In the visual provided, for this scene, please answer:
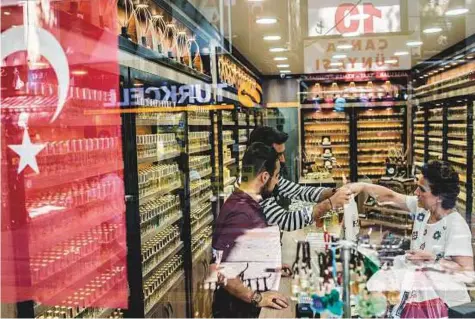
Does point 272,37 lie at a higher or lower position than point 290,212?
higher

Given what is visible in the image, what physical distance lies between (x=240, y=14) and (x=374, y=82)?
3.59ft

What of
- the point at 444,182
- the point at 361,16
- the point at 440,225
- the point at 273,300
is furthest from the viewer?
the point at 361,16

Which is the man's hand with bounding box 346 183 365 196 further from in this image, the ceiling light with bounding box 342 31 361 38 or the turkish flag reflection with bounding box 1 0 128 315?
the turkish flag reflection with bounding box 1 0 128 315

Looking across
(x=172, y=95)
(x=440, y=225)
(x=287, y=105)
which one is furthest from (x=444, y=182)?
(x=172, y=95)

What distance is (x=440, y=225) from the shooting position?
2447mm

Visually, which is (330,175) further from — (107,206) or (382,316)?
(107,206)

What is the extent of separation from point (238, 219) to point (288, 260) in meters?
0.39

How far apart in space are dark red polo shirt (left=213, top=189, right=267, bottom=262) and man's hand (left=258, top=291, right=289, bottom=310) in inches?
12.0

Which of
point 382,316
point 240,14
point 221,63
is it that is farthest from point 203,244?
point 382,316

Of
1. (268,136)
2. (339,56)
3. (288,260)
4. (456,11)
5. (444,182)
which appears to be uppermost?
(456,11)

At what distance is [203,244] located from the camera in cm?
450

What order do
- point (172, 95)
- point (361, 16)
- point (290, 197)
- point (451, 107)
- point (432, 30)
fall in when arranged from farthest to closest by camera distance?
point (172, 95), point (451, 107), point (432, 30), point (290, 197), point (361, 16)

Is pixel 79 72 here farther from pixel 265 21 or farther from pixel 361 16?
pixel 361 16

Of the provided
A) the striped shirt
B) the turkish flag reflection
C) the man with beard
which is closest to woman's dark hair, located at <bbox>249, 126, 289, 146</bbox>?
the man with beard
